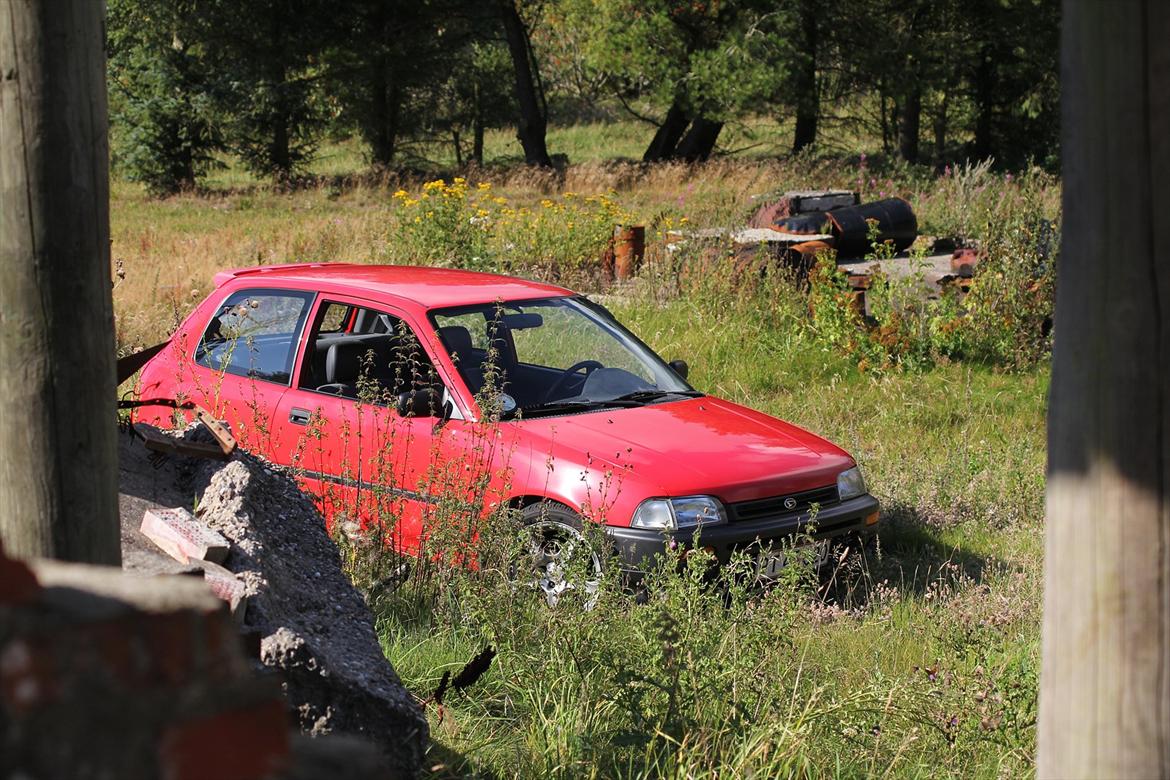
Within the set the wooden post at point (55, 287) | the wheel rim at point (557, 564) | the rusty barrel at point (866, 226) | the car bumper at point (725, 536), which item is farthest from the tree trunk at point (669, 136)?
the wooden post at point (55, 287)

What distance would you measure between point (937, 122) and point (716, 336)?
30.6 m

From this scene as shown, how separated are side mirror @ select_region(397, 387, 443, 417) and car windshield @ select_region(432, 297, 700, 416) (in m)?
0.23

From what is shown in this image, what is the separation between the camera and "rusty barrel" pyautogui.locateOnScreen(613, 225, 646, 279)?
13914 millimetres

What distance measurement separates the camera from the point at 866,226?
1358 centimetres

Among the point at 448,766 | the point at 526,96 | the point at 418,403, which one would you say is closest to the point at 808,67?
the point at 526,96

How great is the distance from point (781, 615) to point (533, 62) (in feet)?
106

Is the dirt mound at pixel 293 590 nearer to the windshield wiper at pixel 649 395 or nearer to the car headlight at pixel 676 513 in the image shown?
the car headlight at pixel 676 513

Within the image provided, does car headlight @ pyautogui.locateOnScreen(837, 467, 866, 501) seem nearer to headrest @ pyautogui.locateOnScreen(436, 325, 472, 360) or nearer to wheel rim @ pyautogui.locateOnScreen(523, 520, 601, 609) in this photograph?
wheel rim @ pyautogui.locateOnScreen(523, 520, 601, 609)

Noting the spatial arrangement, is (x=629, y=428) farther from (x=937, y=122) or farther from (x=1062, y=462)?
(x=937, y=122)

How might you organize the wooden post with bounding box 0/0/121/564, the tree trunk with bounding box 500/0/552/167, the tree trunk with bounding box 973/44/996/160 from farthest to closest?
the tree trunk with bounding box 973/44/996/160 → the tree trunk with bounding box 500/0/552/167 → the wooden post with bounding box 0/0/121/564

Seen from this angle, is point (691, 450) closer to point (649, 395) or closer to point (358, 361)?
point (649, 395)

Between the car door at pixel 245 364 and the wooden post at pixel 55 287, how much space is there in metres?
3.71

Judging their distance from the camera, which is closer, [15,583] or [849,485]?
[15,583]

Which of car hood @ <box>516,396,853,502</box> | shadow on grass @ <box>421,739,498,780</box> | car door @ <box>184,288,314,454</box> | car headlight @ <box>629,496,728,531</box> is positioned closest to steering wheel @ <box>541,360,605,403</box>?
car hood @ <box>516,396,853,502</box>
